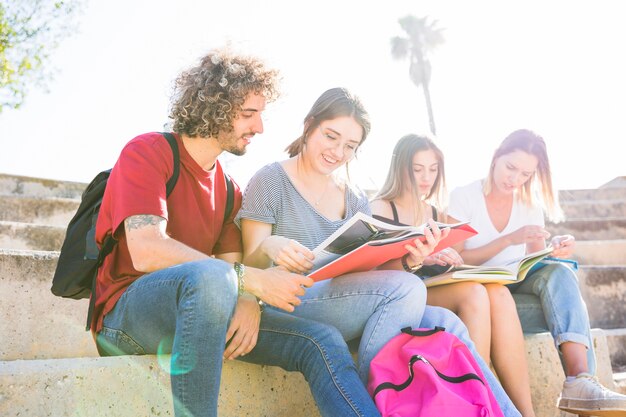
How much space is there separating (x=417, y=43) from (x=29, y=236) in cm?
1859

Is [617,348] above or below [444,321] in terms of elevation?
below

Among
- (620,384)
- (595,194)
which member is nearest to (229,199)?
(620,384)

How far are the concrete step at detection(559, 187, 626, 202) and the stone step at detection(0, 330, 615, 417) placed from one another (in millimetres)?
6338

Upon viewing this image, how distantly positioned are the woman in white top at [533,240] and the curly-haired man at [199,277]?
105cm

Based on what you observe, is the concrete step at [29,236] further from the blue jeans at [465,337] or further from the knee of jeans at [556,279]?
the knee of jeans at [556,279]

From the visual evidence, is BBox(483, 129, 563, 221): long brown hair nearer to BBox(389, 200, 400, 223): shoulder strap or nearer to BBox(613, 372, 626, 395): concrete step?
BBox(389, 200, 400, 223): shoulder strap

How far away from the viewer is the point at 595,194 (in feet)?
25.2

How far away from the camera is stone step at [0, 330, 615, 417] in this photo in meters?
1.72

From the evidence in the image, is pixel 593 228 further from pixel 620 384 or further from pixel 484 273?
pixel 484 273

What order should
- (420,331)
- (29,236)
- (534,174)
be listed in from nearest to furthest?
(420,331) < (534,174) < (29,236)

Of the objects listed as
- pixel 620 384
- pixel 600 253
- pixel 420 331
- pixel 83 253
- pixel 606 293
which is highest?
pixel 83 253

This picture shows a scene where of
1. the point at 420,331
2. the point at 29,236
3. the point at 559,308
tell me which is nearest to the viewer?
the point at 420,331

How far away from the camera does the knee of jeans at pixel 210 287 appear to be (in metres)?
1.56

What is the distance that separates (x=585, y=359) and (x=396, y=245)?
1269mm
